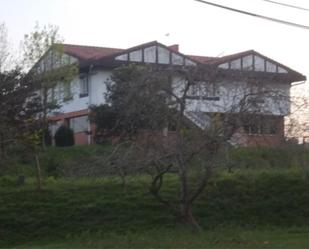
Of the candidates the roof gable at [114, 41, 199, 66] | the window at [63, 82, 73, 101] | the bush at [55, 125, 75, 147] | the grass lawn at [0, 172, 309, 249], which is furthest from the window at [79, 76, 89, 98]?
the grass lawn at [0, 172, 309, 249]

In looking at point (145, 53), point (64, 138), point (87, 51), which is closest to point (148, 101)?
point (64, 138)

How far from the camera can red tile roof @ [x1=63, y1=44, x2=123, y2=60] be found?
52.7 meters

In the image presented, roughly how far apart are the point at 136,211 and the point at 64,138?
1911cm

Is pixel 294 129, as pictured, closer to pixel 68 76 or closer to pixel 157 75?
pixel 157 75

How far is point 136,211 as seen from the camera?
26.1 metres

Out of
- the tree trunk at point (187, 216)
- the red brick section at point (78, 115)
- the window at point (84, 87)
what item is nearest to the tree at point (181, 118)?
the tree trunk at point (187, 216)

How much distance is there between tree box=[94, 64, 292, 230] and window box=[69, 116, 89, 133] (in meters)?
29.6

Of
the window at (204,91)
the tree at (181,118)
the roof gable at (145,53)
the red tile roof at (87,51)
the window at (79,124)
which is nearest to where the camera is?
the tree at (181,118)

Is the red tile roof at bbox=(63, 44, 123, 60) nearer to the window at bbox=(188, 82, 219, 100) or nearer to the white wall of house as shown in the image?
the white wall of house

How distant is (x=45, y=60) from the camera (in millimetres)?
42125

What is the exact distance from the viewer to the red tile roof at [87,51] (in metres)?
52.7

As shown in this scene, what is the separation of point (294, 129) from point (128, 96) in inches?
185

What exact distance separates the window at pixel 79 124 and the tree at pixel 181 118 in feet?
97.1

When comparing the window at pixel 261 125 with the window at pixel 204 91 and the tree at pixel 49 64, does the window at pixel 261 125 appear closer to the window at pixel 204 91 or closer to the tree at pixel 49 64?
the window at pixel 204 91
